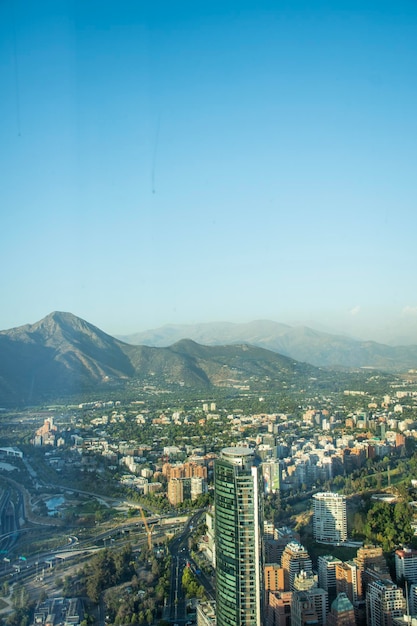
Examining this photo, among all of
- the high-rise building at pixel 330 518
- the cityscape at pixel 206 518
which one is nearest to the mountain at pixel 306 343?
the cityscape at pixel 206 518

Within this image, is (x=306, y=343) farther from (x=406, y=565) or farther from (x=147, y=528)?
(x=406, y=565)

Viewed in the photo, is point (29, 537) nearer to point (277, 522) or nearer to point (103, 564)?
point (103, 564)

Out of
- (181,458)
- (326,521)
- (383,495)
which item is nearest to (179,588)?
(326,521)

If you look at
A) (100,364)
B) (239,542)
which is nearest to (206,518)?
(239,542)

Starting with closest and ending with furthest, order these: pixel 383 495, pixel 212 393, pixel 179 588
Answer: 1. pixel 179 588
2. pixel 383 495
3. pixel 212 393

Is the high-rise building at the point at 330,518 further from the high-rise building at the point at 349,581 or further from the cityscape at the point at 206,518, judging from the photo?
the high-rise building at the point at 349,581
